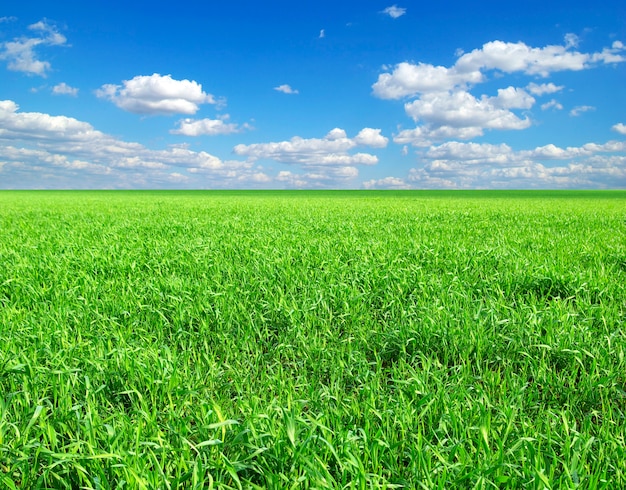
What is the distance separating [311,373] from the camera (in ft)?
11.4

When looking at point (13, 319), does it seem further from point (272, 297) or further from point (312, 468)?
point (312, 468)

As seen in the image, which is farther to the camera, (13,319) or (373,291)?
(373,291)

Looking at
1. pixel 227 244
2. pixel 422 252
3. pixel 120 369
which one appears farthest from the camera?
pixel 227 244

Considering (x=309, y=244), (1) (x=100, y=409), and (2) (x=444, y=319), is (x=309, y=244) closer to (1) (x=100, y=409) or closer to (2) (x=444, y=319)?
(2) (x=444, y=319)

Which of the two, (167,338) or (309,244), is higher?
(309,244)

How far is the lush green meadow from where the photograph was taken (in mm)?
2170

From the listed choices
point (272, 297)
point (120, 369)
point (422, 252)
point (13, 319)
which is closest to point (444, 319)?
point (272, 297)

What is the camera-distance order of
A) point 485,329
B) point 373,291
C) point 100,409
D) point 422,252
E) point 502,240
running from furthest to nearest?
point 502,240 → point 422,252 → point 373,291 → point 485,329 → point 100,409

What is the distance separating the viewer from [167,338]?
167 inches

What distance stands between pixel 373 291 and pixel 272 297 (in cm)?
129

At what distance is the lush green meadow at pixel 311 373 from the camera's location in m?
2.17

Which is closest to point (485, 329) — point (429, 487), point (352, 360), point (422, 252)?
point (352, 360)

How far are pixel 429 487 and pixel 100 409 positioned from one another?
211 centimetres

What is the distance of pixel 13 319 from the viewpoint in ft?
14.5
